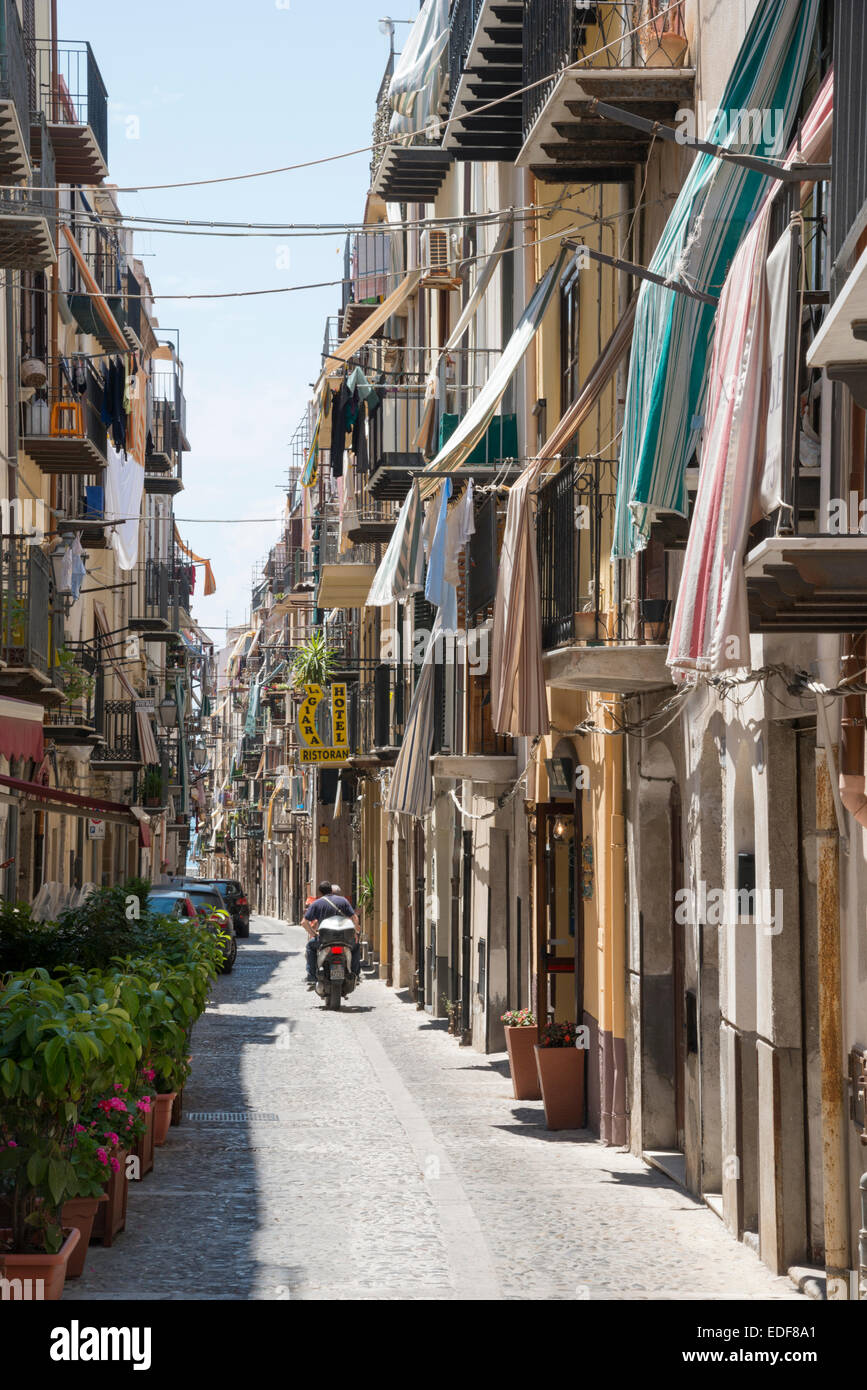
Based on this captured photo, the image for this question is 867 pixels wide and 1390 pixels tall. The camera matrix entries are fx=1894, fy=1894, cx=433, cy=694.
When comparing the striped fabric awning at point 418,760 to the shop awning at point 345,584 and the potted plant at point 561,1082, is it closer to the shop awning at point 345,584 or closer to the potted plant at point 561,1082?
the potted plant at point 561,1082

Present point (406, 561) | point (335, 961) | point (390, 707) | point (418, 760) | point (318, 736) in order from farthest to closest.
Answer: point (318, 736), point (390, 707), point (335, 961), point (418, 760), point (406, 561)

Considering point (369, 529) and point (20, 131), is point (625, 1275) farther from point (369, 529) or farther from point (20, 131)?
point (369, 529)

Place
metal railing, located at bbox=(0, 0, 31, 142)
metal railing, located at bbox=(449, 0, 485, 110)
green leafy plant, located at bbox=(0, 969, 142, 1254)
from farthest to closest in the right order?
metal railing, located at bbox=(449, 0, 485, 110) → metal railing, located at bbox=(0, 0, 31, 142) → green leafy plant, located at bbox=(0, 969, 142, 1254)

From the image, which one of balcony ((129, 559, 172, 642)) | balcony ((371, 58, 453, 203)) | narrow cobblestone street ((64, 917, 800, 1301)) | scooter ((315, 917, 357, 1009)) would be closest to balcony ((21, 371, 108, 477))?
balcony ((371, 58, 453, 203))

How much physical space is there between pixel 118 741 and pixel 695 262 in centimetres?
2982

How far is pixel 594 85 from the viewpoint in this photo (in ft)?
38.4

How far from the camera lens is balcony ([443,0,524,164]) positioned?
15258 millimetres

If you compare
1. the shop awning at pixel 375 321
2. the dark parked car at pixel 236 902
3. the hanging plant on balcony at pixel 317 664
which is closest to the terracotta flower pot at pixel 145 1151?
the shop awning at pixel 375 321

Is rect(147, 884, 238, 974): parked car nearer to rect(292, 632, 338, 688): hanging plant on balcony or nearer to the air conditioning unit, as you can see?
rect(292, 632, 338, 688): hanging plant on balcony

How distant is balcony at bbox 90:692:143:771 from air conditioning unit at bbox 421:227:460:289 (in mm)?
11099

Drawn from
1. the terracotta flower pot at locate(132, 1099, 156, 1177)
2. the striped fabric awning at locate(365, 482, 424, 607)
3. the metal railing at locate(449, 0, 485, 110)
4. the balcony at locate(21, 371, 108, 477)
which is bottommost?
the terracotta flower pot at locate(132, 1099, 156, 1177)

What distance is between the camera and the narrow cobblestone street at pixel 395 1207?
9117 mm

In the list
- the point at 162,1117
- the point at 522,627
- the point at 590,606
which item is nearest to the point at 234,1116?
the point at 162,1117

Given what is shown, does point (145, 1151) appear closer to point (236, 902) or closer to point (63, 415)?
point (63, 415)
